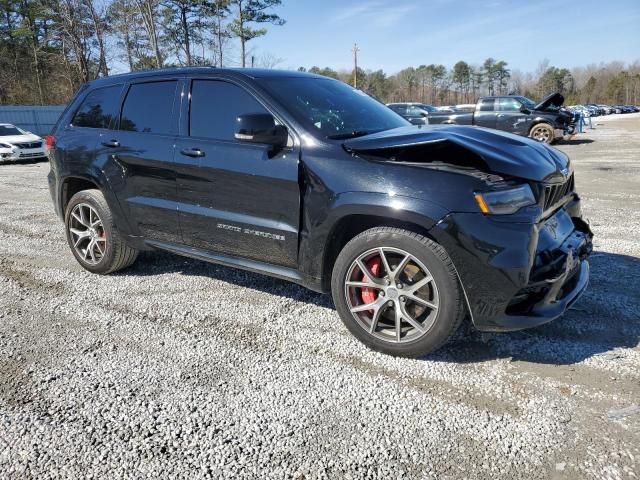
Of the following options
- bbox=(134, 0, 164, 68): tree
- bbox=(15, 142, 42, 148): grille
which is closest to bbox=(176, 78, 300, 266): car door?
bbox=(15, 142, 42, 148): grille

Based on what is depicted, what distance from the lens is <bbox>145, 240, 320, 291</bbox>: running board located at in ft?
10.7

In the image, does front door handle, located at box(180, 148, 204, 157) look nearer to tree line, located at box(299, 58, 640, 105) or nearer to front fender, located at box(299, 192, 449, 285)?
front fender, located at box(299, 192, 449, 285)

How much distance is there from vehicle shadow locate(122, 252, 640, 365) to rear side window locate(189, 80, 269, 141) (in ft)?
4.56

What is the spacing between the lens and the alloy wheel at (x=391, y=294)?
9.22 feet

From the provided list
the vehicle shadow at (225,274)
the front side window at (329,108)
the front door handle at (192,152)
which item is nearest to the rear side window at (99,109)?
the front door handle at (192,152)

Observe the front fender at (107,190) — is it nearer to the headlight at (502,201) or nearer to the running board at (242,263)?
the running board at (242,263)

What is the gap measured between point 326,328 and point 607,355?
178cm

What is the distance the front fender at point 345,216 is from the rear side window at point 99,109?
2354 millimetres

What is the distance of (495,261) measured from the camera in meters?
2.55

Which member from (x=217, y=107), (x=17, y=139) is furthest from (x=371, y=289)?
(x=17, y=139)

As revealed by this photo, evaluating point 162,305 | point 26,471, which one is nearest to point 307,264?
point 162,305

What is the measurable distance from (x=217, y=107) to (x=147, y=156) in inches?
29.8

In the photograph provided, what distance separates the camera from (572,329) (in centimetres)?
322

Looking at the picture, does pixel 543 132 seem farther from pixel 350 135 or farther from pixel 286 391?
pixel 286 391
